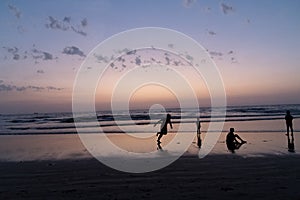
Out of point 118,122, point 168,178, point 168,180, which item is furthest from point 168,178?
point 118,122

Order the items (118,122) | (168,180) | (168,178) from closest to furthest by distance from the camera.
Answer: (168,180), (168,178), (118,122)

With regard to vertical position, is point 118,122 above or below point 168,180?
above

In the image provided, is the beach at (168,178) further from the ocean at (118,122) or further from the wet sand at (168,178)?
the ocean at (118,122)

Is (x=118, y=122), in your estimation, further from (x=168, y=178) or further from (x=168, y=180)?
(x=168, y=180)

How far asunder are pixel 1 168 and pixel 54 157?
3019 mm

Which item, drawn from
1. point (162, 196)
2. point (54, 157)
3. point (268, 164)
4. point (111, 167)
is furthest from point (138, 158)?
point (162, 196)

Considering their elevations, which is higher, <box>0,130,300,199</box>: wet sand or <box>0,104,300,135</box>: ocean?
<box>0,104,300,135</box>: ocean

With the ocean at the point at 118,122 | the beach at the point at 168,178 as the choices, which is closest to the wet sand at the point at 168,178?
the beach at the point at 168,178

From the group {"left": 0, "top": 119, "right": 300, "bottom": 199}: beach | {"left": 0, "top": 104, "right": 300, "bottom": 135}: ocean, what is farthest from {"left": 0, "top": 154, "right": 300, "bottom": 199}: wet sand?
{"left": 0, "top": 104, "right": 300, "bottom": 135}: ocean

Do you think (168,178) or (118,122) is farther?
(118,122)

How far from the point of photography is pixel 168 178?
10852 millimetres

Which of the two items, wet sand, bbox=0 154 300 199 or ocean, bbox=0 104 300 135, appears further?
ocean, bbox=0 104 300 135

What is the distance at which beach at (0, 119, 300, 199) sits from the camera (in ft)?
29.3

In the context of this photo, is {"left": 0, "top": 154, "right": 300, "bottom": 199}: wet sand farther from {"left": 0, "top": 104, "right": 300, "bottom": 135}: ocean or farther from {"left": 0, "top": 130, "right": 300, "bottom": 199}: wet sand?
{"left": 0, "top": 104, "right": 300, "bottom": 135}: ocean
